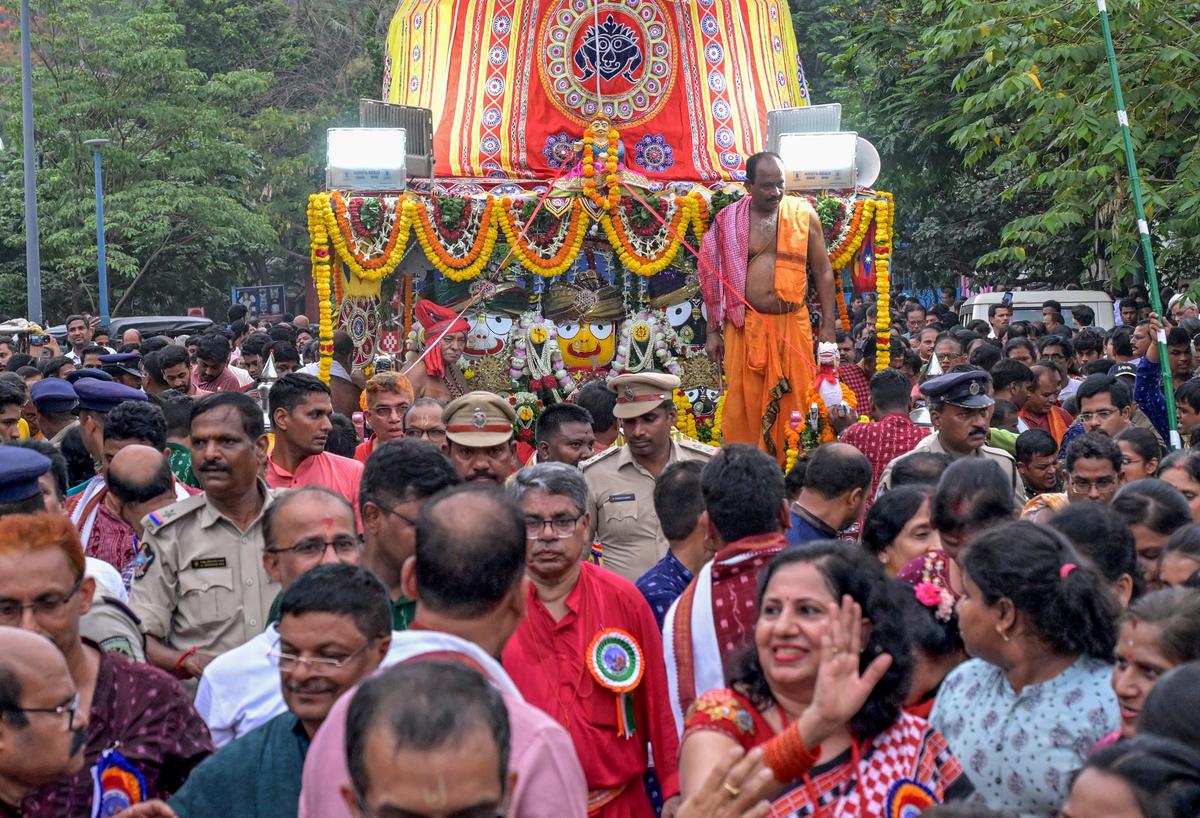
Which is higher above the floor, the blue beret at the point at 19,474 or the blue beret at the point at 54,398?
the blue beret at the point at 19,474

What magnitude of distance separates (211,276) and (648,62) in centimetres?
2457

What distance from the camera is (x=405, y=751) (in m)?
2.47

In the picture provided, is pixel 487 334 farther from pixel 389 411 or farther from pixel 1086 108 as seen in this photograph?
pixel 1086 108

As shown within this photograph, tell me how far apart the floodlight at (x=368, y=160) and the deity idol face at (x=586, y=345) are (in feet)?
5.07

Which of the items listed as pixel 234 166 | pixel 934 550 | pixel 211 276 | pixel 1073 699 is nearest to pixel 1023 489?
pixel 934 550

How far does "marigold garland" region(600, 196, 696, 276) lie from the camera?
1100 centimetres

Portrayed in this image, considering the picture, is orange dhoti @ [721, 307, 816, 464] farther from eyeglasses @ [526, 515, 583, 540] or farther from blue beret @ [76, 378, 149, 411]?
eyeglasses @ [526, 515, 583, 540]

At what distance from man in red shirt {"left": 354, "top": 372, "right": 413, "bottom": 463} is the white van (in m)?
12.1

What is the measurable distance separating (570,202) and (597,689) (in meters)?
7.04

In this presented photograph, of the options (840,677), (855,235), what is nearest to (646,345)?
(855,235)

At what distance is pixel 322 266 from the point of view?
1090cm

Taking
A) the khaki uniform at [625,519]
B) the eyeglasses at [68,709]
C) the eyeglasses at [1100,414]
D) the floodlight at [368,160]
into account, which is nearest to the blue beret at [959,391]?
the khaki uniform at [625,519]

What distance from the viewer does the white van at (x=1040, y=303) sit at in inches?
742

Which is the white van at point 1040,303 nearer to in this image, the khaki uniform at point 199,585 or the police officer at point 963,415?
the police officer at point 963,415
